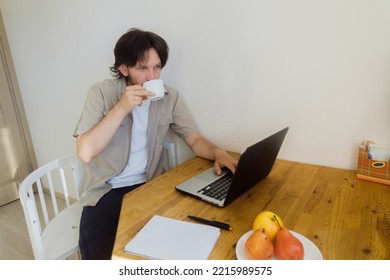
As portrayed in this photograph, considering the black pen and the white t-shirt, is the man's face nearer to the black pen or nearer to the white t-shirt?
the white t-shirt

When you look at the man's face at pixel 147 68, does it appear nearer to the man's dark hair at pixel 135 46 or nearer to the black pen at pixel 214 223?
the man's dark hair at pixel 135 46

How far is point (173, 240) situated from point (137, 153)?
0.70 meters

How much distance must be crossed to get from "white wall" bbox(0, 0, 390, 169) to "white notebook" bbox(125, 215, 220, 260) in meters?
0.65

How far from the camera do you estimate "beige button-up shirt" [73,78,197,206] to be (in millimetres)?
1169

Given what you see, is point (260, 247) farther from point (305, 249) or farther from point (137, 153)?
point (137, 153)

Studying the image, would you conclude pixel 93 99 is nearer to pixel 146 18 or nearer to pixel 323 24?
pixel 146 18

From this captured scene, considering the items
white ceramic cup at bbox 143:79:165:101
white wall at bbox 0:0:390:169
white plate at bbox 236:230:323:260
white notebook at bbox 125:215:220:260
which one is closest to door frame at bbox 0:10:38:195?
white wall at bbox 0:0:390:169

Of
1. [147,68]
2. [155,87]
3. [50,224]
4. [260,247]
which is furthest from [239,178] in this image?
[50,224]

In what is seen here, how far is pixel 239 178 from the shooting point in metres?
0.80

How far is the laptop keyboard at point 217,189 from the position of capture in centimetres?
88

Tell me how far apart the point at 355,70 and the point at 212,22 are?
0.61 metres

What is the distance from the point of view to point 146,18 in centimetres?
138

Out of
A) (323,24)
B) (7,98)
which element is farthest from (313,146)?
(7,98)
